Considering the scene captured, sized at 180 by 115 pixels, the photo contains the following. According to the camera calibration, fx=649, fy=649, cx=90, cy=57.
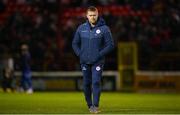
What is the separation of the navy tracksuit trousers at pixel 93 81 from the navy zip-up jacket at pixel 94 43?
0.54 ft

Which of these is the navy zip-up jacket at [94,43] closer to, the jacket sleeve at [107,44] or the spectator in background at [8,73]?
the jacket sleeve at [107,44]

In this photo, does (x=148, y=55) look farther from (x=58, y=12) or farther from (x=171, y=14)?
(x=58, y=12)

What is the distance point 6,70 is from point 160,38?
7368mm

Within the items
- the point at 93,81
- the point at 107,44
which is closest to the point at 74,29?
the point at 107,44

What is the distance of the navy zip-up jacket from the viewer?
15.9 m

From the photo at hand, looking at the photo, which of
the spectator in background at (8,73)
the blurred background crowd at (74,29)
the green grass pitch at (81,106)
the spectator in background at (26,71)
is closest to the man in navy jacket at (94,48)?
the green grass pitch at (81,106)

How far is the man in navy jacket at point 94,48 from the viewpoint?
15.9 metres

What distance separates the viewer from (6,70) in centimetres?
2991

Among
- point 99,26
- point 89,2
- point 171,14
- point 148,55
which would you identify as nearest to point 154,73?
point 148,55

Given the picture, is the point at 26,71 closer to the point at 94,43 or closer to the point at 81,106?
the point at 81,106

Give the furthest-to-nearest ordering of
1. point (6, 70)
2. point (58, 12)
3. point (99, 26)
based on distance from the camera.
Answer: point (58, 12)
point (6, 70)
point (99, 26)

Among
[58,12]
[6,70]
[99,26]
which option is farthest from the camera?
[58,12]

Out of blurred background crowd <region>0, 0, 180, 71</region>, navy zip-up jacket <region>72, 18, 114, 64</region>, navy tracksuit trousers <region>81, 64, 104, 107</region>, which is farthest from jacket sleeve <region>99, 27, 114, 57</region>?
blurred background crowd <region>0, 0, 180, 71</region>

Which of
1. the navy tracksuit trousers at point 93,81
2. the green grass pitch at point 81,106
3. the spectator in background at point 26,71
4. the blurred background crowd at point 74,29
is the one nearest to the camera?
the navy tracksuit trousers at point 93,81
